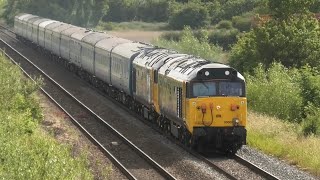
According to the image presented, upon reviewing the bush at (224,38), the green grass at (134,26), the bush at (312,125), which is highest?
the green grass at (134,26)

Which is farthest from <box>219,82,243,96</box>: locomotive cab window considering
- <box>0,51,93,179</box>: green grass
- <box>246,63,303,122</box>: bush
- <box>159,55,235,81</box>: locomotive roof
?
<box>246,63,303,122</box>: bush

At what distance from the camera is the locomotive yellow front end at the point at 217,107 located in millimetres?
20078

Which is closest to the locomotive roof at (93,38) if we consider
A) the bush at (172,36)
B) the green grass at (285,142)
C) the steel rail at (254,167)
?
the green grass at (285,142)

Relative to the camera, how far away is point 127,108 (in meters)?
30.8

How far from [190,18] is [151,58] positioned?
5797 centimetres

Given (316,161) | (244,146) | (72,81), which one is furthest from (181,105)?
(72,81)

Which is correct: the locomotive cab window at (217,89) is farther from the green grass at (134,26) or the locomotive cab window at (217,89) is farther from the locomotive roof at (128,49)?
the green grass at (134,26)

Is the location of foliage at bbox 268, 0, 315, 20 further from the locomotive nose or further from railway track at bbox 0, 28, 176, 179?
the locomotive nose

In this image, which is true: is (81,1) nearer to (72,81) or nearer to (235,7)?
(235,7)

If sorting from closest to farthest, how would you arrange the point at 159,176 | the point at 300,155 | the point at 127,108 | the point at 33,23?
the point at 159,176, the point at 300,155, the point at 127,108, the point at 33,23

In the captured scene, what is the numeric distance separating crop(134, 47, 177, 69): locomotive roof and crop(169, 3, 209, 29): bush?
177 ft

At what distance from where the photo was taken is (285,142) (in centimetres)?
2236

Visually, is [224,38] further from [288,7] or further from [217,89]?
[217,89]

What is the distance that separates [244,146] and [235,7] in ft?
218
